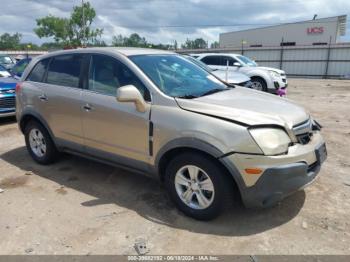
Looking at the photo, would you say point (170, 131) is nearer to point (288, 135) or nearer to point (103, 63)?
point (288, 135)

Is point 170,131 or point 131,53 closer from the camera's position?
point 170,131

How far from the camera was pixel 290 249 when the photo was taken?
120 inches

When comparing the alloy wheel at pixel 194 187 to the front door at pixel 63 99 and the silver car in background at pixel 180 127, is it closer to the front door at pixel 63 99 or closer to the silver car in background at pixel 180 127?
the silver car in background at pixel 180 127

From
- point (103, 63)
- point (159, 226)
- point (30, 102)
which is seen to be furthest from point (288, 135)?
point (30, 102)

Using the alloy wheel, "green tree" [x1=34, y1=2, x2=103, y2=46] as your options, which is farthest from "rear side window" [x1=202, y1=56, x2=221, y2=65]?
"green tree" [x1=34, y1=2, x2=103, y2=46]

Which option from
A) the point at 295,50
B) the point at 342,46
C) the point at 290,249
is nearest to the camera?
the point at 290,249

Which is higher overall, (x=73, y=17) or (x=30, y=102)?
(x=73, y=17)

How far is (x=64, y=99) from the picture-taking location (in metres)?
4.55

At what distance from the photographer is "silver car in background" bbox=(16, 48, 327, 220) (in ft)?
10.2

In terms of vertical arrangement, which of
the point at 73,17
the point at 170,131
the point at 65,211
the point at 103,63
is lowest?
the point at 65,211

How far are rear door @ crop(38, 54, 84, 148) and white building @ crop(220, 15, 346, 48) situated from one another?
3621 cm

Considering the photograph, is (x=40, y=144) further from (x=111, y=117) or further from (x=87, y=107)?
(x=111, y=117)

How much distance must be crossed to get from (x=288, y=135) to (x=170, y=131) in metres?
1.17

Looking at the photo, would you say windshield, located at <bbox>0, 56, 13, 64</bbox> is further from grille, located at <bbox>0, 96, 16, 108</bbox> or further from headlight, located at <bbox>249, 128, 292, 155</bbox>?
headlight, located at <bbox>249, 128, 292, 155</bbox>
